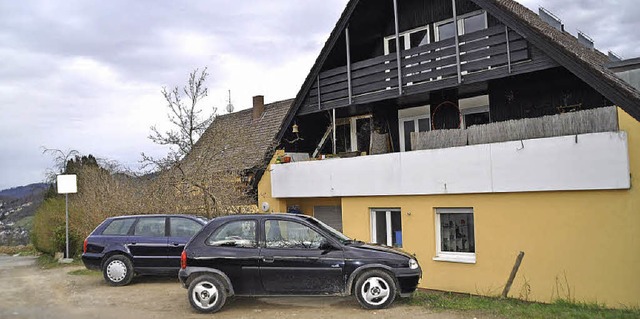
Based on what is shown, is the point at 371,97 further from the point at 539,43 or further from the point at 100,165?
the point at 100,165

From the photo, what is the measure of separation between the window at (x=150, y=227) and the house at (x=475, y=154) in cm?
465

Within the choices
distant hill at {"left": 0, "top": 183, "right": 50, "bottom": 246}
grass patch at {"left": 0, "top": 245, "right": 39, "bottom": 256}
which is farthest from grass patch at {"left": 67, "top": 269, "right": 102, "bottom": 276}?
grass patch at {"left": 0, "top": 245, "right": 39, "bottom": 256}

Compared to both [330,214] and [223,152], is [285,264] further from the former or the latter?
[223,152]

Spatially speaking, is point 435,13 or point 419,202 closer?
point 419,202

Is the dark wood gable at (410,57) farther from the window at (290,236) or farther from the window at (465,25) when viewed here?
the window at (290,236)

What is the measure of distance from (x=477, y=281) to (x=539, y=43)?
5.41 metres

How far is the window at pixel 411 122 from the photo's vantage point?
50.1 ft

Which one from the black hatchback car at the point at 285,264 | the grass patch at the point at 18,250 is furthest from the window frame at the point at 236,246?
the grass patch at the point at 18,250

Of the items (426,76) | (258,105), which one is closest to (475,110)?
(426,76)

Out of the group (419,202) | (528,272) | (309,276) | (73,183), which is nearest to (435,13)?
(419,202)

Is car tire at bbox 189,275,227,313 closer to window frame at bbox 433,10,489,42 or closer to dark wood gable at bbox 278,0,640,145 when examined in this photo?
dark wood gable at bbox 278,0,640,145

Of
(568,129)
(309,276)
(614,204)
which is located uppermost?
(568,129)

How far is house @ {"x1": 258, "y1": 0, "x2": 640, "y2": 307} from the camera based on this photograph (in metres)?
9.98

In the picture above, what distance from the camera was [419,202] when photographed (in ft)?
42.4
